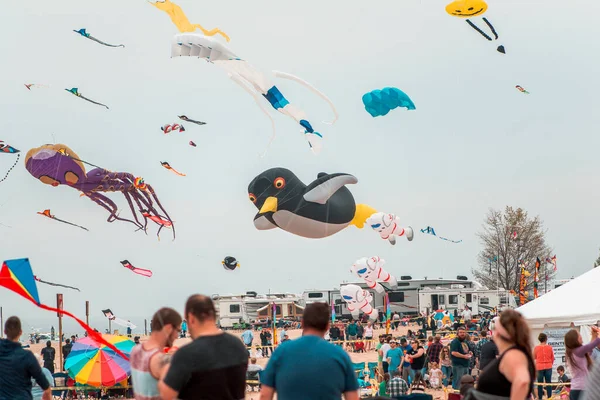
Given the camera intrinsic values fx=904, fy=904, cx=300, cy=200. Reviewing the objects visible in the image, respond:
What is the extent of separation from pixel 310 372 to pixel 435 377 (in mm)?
14328

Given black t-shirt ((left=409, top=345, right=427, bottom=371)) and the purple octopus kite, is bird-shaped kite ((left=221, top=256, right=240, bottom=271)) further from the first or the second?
black t-shirt ((left=409, top=345, right=427, bottom=371))

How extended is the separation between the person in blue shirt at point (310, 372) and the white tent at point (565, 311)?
38.3ft

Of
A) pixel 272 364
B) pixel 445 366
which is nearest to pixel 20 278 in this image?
pixel 272 364

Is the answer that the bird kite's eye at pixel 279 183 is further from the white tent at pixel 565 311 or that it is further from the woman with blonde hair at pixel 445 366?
the white tent at pixel 565 311

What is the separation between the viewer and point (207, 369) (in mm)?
4684

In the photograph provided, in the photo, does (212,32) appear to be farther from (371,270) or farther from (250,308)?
(250,308)

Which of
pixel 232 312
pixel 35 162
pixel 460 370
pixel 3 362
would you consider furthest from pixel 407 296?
pixel 3 362

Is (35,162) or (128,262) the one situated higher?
(35,162)

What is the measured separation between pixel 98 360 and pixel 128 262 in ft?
32.7

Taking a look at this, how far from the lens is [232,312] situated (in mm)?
48312

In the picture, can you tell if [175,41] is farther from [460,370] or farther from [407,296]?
[407,296]

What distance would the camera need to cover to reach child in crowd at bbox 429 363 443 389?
61.2ft

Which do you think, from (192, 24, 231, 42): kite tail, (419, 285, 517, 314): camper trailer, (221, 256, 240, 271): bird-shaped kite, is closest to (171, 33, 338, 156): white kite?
(192, 24, 231, 42): kite tail

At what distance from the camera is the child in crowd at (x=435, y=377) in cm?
1866
